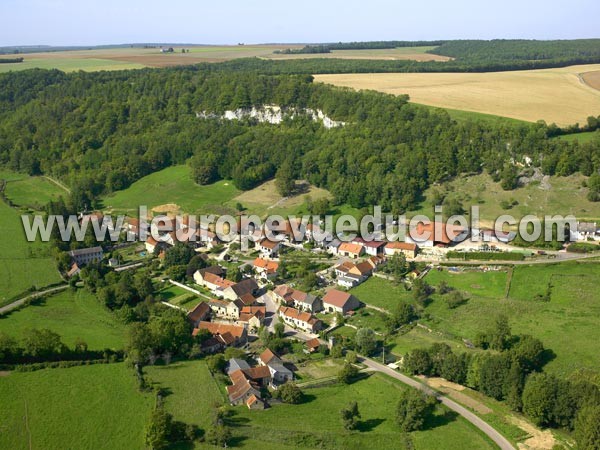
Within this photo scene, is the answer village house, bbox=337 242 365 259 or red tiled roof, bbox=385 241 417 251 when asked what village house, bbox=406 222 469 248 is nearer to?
red tiled roof, bbox=385 241 417 251

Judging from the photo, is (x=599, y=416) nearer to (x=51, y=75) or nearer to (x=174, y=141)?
(x=174, y=141)

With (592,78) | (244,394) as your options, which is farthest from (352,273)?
(592,78)

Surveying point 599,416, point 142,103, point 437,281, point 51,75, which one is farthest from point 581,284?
point 51,75

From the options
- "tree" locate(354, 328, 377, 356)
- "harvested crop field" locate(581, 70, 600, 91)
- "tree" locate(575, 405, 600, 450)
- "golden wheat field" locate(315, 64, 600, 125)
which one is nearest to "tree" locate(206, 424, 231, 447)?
"tree" locate(354, 328, 377, 356)

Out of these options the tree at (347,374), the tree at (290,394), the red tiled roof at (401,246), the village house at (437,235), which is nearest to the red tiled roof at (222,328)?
the tree at (290,394)

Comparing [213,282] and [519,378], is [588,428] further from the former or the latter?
[213,282]

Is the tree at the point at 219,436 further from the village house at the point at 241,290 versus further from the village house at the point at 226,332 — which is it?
the village house at the point at 241,290
